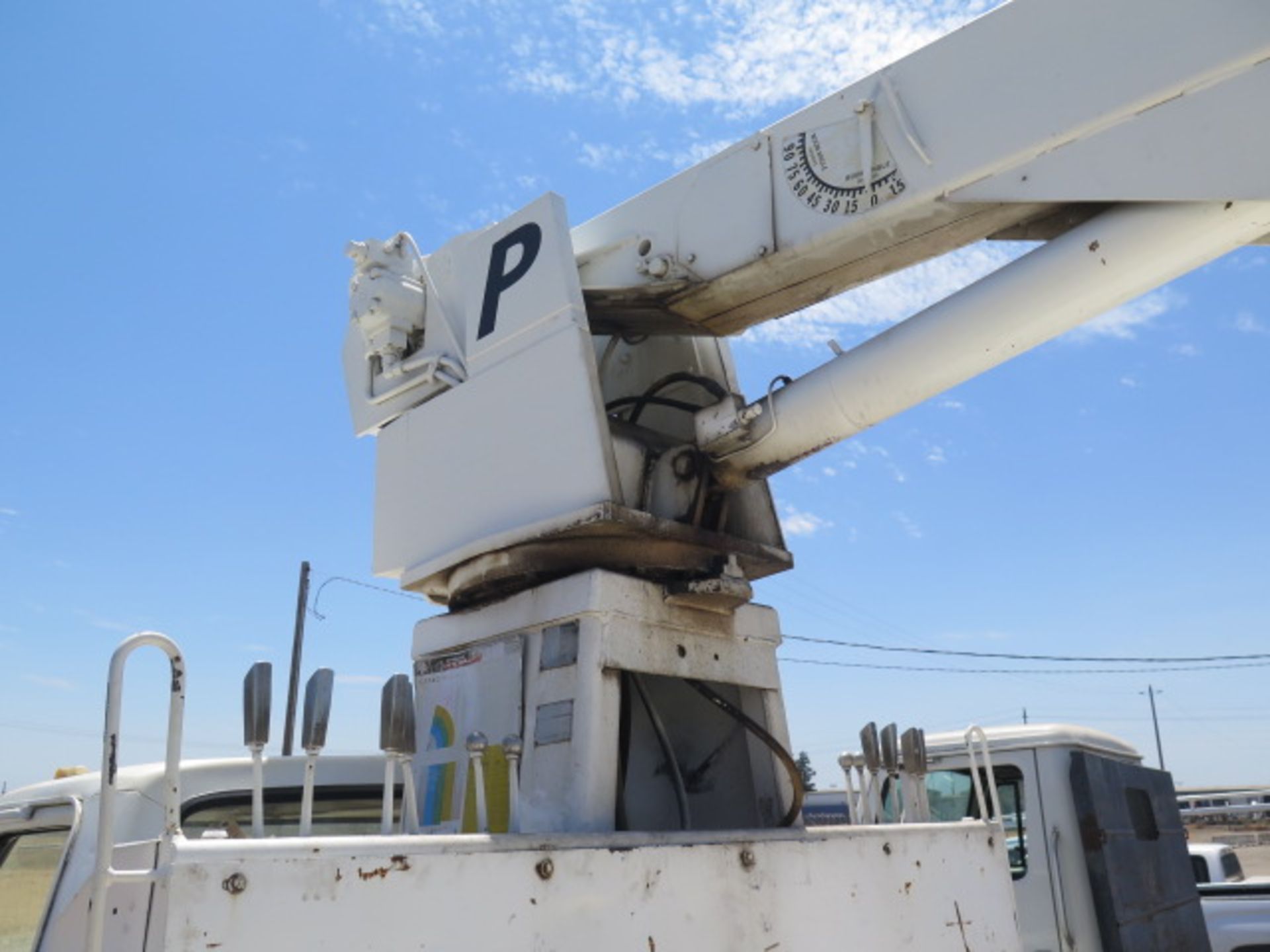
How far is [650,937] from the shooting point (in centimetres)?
284

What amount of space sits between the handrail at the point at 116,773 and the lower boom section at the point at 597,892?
116mm

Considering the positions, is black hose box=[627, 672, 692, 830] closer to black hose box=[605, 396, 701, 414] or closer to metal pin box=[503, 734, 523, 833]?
metal pin box=[503, 734, 523, 833]

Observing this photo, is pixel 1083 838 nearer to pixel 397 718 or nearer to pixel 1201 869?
pixel 1201 869

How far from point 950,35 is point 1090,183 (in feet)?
2.29

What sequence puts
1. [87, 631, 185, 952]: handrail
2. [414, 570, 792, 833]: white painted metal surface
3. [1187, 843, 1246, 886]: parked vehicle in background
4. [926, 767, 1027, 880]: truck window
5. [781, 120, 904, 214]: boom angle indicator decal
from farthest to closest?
[1187, 843, 1246, 886]: parked vehicle in background → [926, 767, 1027, 880]: truck window → [781, 120, 904, 214]: boom angle indicator decal → [414, 570, 792, 833]: white painted metal surface → [87, 631, 185, 952]: handrail

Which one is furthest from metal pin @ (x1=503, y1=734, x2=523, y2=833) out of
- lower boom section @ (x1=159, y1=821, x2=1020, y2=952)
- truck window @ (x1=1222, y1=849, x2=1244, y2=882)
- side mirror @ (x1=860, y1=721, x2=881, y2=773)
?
truck window @ (x1=1222, y1=849, x2=1244, y2=882)

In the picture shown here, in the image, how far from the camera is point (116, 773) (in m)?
2.29

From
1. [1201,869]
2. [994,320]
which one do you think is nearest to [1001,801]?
[1201,869]

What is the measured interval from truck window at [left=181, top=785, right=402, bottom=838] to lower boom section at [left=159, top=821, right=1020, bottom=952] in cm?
127

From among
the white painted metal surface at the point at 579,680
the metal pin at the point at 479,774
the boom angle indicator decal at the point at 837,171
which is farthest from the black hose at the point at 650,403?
the metal pin at the point at 479,774

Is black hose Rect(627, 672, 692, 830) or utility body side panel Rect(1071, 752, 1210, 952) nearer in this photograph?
black hose Rect(627, 672, 692, 830)

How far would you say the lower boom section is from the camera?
7.50 feet

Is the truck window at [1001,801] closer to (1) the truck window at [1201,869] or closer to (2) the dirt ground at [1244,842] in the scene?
(1) the truck window at [1201,869]

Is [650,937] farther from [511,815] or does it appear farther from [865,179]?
[865,179]
